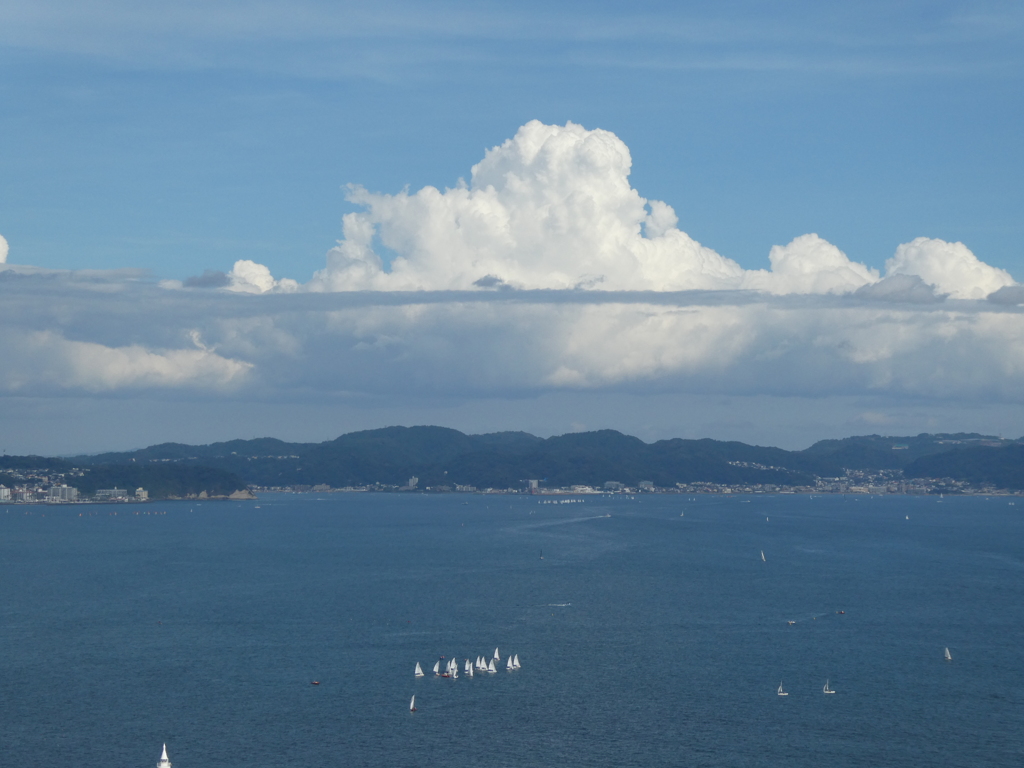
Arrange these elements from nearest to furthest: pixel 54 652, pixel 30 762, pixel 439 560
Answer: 1. pixel 30 762
2. pixel 54 652
3. pixel 439 560

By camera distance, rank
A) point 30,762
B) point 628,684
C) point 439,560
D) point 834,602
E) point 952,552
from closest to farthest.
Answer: point 30,762
point 628,684
point 834,602
point 439,560
point 952,552

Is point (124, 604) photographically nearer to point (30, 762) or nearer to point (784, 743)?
point (30, 762)

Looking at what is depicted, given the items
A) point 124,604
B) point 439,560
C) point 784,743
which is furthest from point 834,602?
point 124,604

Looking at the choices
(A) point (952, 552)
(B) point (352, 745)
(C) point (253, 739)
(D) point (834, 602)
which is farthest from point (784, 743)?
(A) point (952, 552)

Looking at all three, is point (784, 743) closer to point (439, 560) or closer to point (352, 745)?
point (352, 745)

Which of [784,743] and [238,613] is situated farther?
[238,613]

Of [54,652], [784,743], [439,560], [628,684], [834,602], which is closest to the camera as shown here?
[784,743]

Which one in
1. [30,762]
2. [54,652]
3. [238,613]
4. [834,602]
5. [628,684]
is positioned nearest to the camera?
[30,762]
